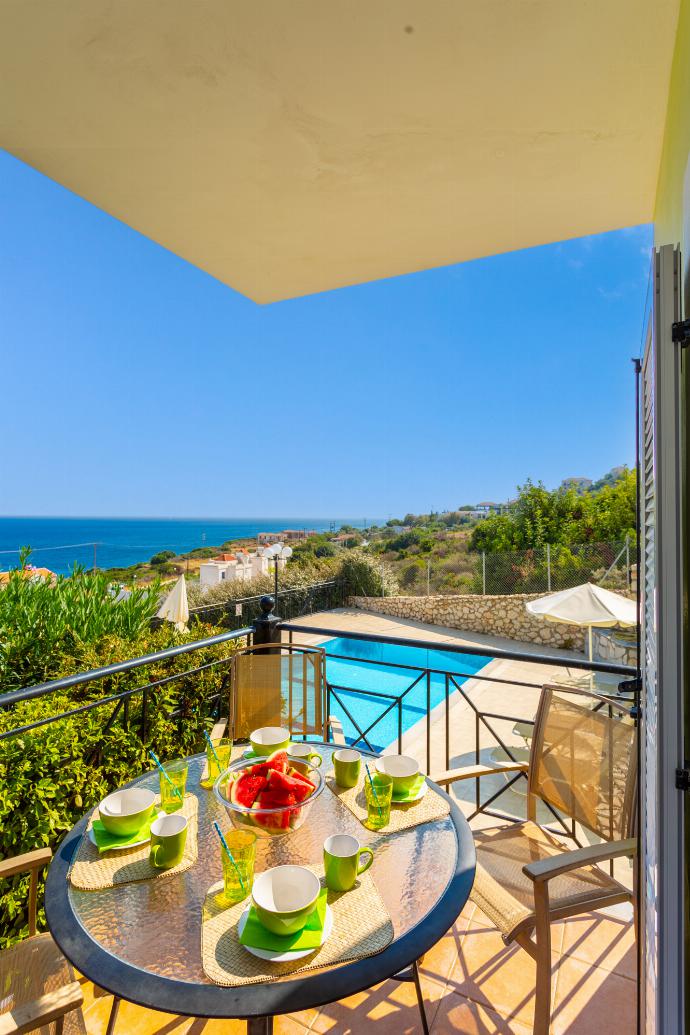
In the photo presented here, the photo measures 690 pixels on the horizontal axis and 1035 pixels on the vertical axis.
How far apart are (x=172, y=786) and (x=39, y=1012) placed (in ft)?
1.61

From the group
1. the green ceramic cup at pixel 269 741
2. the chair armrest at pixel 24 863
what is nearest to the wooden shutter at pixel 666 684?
the green ceramic cup at pixel 269 741

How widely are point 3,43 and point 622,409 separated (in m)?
29.7

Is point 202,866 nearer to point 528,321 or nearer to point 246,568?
point 246,568

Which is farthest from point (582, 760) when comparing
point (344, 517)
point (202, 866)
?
point (344, 517)

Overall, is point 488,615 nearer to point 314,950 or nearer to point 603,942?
point 603,942

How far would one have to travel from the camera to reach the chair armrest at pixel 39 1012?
32.9 inches

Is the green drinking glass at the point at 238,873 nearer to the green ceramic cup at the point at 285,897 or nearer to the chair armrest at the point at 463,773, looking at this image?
the green ceramic cup at the point at 285,897

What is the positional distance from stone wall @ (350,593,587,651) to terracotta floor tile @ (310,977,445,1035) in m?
10.4

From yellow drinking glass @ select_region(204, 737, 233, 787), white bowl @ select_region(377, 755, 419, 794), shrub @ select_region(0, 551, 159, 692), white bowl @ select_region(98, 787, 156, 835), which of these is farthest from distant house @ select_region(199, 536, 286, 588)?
white bowl @ select_region(98, 787, 156, 835)

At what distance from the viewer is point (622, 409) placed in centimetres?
2662

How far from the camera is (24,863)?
120 cm

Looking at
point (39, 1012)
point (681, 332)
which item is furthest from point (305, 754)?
point (681, 332)

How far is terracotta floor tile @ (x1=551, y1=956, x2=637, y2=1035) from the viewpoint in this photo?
1466 mm

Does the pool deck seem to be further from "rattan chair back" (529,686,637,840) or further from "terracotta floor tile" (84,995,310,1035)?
"terracotta floor tile" (84,995,310,1035)
